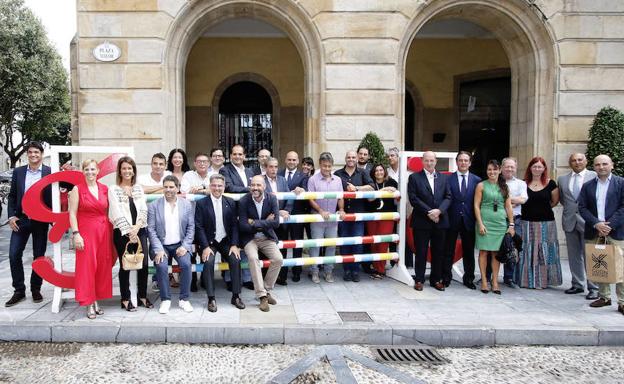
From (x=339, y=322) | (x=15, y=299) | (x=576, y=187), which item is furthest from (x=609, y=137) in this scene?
(x=15, y=299)

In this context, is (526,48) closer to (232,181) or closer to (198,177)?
(232,181)

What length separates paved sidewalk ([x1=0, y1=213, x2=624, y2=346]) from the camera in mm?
4727

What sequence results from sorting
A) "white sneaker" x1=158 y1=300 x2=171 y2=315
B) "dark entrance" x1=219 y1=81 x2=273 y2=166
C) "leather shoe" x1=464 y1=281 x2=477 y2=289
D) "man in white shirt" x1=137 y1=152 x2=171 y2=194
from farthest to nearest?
1. "dark entrance" x1=219 y1=81 x2=273 y2=166
2. "leather shoe" x1=464 y1=281 x2=477 y2=289
3. "man in white shirt" x1=137 y1=152 x2=171 y2=194
4. "white sneaker" x1=158 y1=300 x2=171 y2=315

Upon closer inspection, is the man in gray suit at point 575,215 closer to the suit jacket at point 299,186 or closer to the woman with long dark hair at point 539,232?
the woman with long dark hair at point 539,232

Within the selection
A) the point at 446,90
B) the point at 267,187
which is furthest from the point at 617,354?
the point at 446,90

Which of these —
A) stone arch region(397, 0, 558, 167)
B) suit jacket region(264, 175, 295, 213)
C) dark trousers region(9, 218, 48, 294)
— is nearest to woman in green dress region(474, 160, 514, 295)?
suit jacket region(264, 175, 295, 213)

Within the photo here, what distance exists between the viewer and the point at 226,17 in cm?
960

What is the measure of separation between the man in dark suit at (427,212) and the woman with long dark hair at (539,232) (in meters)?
1.18

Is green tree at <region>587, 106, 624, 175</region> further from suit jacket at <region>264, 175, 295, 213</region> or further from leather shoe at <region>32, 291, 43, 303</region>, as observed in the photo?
leather shoe at <region>32, 291, 43, 303</region>

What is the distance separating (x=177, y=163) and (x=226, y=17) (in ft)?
15.0

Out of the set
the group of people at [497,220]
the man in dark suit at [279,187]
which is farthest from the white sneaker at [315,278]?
the group of people at [497,220]

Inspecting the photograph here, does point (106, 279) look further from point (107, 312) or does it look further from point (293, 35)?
point (293, 35)

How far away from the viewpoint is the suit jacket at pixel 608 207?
5.64 m

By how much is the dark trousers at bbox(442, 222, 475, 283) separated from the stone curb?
1770 millimetres
